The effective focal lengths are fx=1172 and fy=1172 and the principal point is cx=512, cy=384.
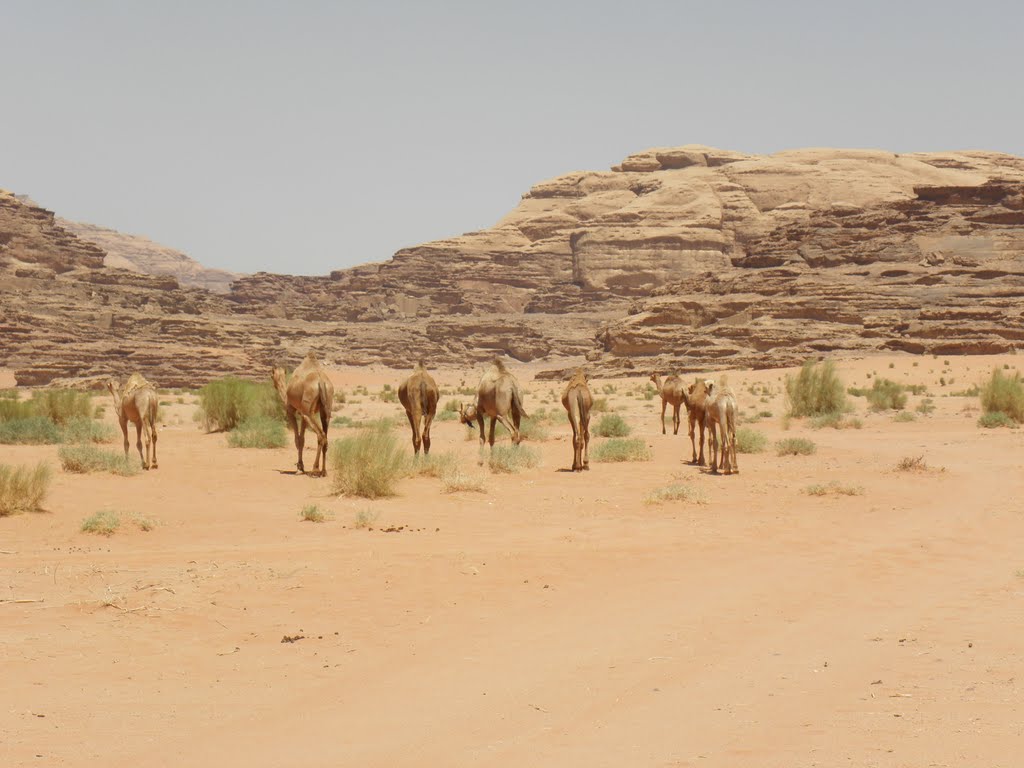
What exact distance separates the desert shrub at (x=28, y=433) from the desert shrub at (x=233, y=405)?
3976mm

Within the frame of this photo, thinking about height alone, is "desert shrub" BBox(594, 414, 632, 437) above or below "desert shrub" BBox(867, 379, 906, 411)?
below

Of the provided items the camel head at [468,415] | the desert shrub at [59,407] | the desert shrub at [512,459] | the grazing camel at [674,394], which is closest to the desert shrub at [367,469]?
the desert shrub at [512,459]

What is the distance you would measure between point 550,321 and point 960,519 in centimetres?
11304

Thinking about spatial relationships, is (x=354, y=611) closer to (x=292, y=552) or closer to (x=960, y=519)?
(x=292, y=552)

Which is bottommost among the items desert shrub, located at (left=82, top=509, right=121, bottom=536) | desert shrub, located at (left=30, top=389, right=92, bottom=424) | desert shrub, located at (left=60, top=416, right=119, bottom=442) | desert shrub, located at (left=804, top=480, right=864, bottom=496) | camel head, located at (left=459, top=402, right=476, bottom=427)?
desert shrub, located at (left=804, top=480, right=864, bottom=496)

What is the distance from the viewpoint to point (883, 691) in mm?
6062

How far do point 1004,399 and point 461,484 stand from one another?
59.0 feet

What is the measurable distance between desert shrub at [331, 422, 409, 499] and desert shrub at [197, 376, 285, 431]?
32.3 feet

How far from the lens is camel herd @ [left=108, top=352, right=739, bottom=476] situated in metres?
15.9

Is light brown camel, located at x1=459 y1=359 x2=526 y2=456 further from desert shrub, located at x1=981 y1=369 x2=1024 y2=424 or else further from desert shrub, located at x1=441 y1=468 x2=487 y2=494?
desert shrub, located at x1=981 y1=369 x2=1024 y2=424

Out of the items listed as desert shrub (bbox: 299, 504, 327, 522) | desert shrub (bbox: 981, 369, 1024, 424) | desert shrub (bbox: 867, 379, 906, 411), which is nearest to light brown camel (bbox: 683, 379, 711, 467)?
desert shrub (bbox: 299, 504, 327, 522)

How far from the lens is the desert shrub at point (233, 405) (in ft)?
78.6

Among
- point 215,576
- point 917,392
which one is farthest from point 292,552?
point 917,392

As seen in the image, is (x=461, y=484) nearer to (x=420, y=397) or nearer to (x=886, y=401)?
(x=420, y=397)
